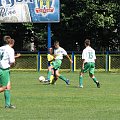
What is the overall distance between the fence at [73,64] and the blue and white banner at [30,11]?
365cm

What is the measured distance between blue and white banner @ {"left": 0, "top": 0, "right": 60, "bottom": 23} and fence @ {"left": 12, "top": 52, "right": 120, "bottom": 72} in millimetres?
3650

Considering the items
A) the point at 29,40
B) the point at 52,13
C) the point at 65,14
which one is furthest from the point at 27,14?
the point at 29,40

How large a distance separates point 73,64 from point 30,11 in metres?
5.46

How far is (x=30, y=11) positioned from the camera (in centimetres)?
3944

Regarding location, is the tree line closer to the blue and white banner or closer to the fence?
the fence

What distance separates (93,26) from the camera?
4628 centimetres

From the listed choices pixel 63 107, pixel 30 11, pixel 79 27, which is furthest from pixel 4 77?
pixel 79 27

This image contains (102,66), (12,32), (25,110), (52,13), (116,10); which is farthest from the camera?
(12,32)

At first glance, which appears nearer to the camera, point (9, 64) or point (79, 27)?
point (9, 64)

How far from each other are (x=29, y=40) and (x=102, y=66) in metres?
12.0

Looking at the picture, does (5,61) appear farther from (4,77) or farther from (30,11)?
(30,11)

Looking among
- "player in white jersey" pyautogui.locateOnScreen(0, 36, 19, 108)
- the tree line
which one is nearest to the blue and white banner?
the tree line

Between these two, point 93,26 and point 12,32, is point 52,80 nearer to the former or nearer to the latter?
point 93,26

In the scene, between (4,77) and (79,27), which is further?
(79,27)
